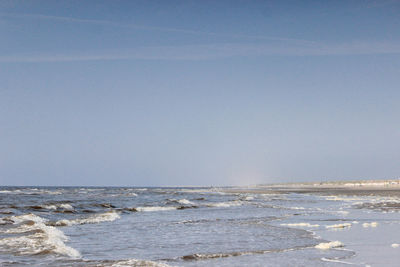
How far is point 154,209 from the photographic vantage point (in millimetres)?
Answer: 34156

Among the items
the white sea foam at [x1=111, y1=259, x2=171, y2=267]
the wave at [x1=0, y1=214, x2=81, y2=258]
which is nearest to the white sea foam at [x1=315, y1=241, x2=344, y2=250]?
the white sea foam at [x1=111, y1=259, x2=171, y2=267]

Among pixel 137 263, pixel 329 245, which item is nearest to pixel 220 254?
pixel 137 263

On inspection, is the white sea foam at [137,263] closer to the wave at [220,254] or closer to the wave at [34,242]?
the wave at [220,254]

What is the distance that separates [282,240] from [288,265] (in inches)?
178

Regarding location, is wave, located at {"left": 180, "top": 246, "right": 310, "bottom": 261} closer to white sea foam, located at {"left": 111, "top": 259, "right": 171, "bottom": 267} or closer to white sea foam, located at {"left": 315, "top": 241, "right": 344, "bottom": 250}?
white sea foam, located at {"left": 315, "top": 241, "right": 344, "bottom": 250}

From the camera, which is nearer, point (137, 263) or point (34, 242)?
point (137, 263)

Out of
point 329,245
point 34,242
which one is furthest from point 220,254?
point 34,242

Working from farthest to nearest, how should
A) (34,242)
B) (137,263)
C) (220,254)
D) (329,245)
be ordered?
(34,242)
(329,245)
(220,254)
(137,263)

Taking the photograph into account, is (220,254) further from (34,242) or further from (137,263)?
(34,242)

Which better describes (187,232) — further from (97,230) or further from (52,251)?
(52,251)

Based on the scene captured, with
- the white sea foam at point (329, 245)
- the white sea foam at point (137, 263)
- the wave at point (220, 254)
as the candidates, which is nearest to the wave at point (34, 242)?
the white sea foam at point (137, 263)

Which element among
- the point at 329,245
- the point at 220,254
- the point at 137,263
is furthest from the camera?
the point at 329,245

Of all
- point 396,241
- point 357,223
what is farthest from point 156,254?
point 357,223

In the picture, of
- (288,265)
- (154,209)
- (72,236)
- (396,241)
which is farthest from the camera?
(154,209)
